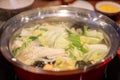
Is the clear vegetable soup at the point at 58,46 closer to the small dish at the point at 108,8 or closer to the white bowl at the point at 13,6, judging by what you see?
the white bowl at the point at 13,6

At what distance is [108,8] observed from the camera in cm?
179

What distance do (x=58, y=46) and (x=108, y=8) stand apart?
804mm

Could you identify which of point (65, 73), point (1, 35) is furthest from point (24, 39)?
point (65, 73)

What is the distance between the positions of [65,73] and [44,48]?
251 millimetres

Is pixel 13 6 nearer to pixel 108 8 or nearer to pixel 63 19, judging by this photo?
pixel 63 19

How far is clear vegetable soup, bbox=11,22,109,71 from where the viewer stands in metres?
1.06

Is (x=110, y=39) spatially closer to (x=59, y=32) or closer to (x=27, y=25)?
(x=59, y=32)

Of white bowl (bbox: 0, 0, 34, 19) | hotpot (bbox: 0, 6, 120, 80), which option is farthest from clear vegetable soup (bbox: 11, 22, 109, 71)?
white bowl (bbox: 0, 0, 34, 19)

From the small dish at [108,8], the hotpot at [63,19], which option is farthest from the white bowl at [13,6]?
the small dish at [108,8]

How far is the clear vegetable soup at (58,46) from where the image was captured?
1.06 meters

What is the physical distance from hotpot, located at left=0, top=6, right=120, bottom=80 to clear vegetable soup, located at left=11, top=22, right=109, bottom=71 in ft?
0.13

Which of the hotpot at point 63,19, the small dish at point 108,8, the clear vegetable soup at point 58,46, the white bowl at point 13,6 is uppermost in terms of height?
the hotpot at point 63,19

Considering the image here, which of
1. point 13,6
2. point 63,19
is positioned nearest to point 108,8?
point 63,19

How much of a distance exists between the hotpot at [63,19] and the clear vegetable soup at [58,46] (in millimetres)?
39
